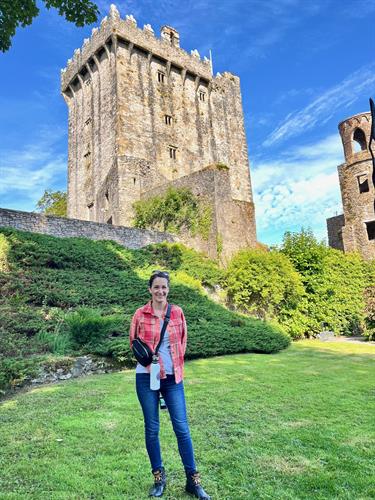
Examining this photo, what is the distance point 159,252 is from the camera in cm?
1881

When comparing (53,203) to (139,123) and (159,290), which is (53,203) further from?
(159,290)

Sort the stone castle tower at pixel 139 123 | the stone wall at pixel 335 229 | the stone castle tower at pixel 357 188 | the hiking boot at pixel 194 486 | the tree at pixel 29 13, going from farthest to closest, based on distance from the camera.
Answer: the stone wall at pixel 335 229 → the stone castle tower at pixel 357 188 → the stone castle tower at pixel 139 123 → the tree at pixel 29 13 → the hiking boot at pixel 194 486

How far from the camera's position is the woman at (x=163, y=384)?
318 cm

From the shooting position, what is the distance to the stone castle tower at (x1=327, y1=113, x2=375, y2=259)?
86.7ft

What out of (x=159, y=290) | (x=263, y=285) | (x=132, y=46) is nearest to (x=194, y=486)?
(x=159, y=290)

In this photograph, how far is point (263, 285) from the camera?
1727 centimetres

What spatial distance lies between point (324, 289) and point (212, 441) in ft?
56.7

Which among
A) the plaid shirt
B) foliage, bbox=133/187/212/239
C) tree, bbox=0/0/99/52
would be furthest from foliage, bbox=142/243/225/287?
the plaid shirt

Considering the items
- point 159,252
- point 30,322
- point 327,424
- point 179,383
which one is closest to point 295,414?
point 327,424

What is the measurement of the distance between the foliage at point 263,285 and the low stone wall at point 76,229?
4.29 metres

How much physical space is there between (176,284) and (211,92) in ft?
75.5

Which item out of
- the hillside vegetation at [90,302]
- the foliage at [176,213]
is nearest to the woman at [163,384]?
the hillside vegetation at [90,302]

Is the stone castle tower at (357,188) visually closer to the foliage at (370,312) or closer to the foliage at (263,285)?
the foliage at (370,312)

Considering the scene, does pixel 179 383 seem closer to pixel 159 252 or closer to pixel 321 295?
pixel 159 252
